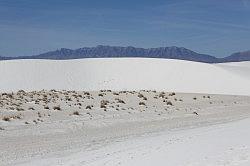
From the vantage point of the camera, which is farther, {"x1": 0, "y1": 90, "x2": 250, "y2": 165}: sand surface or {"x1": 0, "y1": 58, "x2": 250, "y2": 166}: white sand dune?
{"x1": 0, "y1": 90, "x2": 250, "y2": 165}: sand surface

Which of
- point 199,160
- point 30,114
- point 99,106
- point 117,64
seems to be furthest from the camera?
point 117,64

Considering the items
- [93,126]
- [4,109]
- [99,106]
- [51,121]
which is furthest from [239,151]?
[99,106]

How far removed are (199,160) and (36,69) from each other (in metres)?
64.5

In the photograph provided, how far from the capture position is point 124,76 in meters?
73.1

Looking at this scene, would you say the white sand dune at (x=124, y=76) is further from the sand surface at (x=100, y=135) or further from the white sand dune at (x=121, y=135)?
the sand surface at (x=100, y=135)

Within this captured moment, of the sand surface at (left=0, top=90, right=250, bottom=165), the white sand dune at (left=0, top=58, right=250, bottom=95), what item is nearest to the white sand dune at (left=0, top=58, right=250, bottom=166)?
the sand surface at (left=0, top=90, right=250, bottom=165)

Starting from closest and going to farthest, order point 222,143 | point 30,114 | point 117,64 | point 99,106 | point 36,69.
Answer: point 222,143 < point 30,114 < point 99,106 < point 36,69 < point 117,64

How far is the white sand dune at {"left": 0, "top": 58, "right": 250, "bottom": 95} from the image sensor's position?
209ft

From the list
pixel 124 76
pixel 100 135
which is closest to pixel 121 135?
pixel 100 135

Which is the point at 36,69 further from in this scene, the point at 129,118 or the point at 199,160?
the point at 199,160

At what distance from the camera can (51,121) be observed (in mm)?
21688

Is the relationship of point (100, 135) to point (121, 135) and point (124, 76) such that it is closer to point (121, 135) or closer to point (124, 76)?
point (121, 135)

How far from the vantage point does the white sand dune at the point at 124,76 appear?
63.8 meters

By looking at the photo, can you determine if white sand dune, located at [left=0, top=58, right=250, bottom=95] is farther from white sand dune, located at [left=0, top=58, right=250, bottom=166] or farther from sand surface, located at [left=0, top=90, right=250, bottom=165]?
sand surface, located at [left=0, top=90, right=250, bottom=165]
